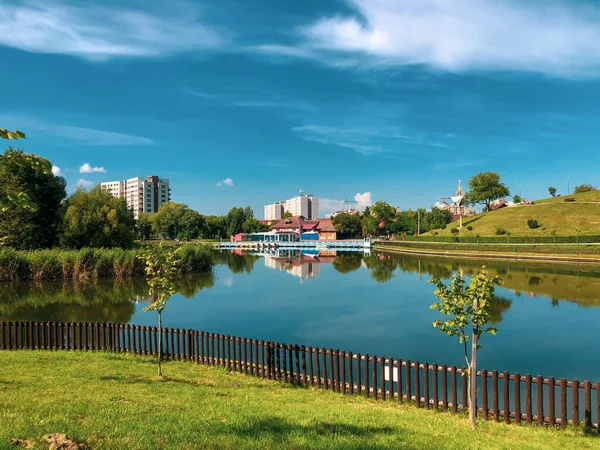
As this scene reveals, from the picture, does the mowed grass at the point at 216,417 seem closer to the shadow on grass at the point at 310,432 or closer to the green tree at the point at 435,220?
the shadow on grass at the point at 310,432

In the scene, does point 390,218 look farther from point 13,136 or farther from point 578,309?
point 13,136

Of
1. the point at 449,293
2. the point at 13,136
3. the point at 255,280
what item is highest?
the point at 13,136

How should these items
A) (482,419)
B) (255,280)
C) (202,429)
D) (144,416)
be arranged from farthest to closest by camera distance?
(255,280), (482,419), (144,416), (202,429)

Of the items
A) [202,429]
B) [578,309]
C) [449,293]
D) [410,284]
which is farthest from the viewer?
[410,284]

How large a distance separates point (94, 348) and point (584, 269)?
43689 mm

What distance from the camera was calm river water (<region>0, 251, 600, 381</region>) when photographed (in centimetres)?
1401

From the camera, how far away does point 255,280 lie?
3844 cm

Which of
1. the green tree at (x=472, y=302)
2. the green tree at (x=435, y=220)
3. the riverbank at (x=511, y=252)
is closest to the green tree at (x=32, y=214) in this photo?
the green tree at (x=472, y=302)

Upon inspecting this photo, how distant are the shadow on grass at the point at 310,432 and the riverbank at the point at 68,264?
1160 inches

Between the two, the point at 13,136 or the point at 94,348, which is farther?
the point at 94,348

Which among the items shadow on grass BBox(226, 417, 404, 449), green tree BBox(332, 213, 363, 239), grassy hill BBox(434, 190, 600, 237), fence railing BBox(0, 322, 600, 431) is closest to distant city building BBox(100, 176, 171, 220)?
green tree BBox(332, 213, 363, 239)

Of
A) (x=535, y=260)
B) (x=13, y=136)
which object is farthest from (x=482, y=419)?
(x=535, y=260)

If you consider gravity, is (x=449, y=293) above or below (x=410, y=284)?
above

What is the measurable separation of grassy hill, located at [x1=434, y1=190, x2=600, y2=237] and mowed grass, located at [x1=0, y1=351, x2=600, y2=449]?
67915 millimetres
